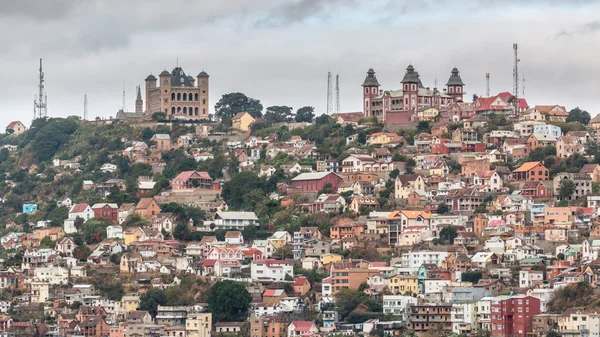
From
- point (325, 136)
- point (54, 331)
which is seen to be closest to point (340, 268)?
point (54, 331)

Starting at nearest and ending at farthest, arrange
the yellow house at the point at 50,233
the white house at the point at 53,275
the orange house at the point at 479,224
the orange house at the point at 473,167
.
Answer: the orange house at the point at 479,224
the white house at the point at 53,275
the orange house at the point at 473,167
the yellow house at the point at 50,233

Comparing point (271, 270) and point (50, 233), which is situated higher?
point (50, 233)

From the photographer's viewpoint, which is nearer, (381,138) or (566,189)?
(566,189)

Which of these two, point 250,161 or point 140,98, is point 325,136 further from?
point 140,98

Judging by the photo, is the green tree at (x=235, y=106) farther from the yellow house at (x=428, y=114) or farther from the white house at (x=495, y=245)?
the white house at (x=495, y=245)

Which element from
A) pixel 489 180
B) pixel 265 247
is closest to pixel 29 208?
pixel 265 247

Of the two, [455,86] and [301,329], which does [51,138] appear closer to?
[455,86]

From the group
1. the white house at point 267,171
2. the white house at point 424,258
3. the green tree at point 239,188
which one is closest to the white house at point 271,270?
the white house at point 424,258
